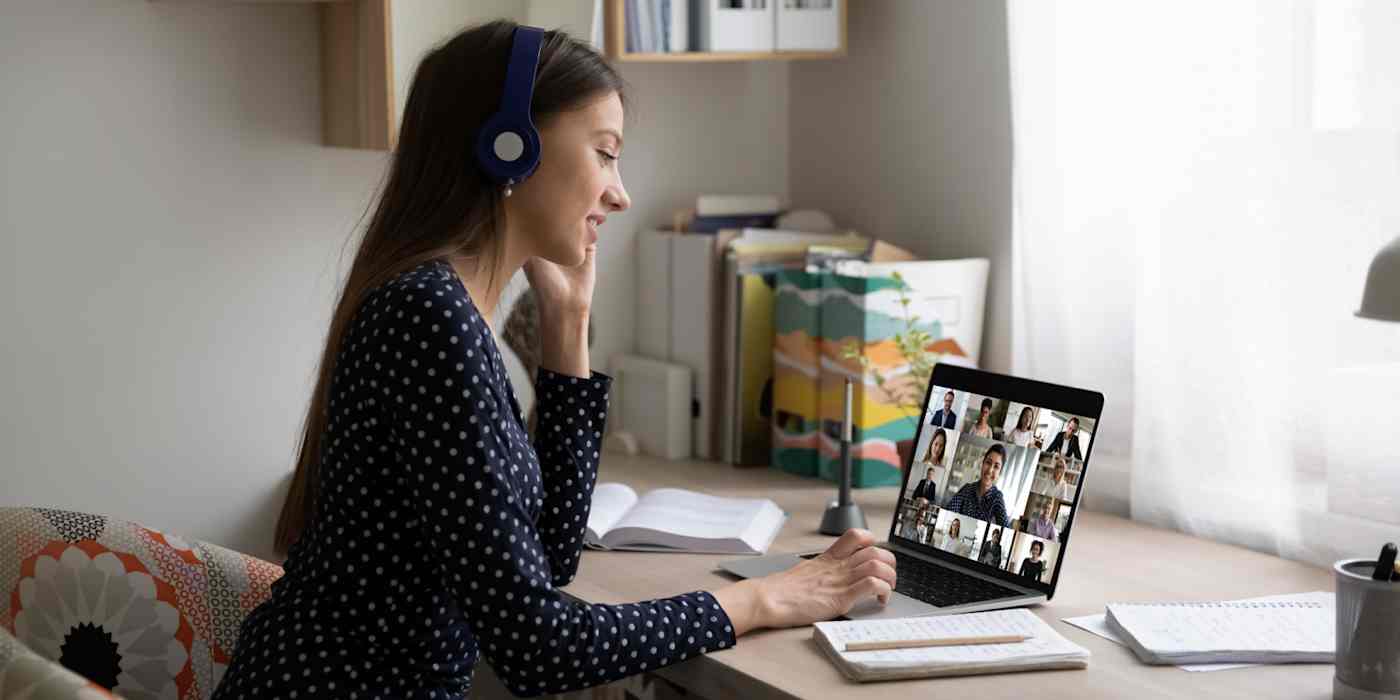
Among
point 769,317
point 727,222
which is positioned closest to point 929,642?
point 769,317

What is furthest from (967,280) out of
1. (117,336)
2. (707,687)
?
(117,336)

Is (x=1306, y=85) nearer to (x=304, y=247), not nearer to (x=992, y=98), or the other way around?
(x=992, y=98)

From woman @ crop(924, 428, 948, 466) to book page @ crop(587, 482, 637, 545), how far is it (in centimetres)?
40

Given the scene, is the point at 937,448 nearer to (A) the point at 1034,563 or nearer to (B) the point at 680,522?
(A) the point at 1034,563

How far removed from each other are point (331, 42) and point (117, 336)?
0.49 metres

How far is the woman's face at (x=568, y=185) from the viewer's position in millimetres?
1382

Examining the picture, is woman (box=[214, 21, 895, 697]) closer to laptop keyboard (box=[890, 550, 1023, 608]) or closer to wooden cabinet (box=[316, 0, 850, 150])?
laptop keyboard (box=[890, 550, 1023, 608])

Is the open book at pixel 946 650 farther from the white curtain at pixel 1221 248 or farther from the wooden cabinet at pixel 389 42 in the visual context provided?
the wooden cabinet at pixel 389 42

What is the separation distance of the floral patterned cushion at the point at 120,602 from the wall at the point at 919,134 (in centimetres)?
118

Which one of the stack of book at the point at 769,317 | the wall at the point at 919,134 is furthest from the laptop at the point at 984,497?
the wall at the point at 919,134

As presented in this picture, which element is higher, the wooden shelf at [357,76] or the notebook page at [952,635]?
the wooden shelf at [357,76]

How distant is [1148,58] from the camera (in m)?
1.88

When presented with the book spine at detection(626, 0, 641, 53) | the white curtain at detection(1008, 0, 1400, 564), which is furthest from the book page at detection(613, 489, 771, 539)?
the book spine at detection(626, 0, 641, 53)

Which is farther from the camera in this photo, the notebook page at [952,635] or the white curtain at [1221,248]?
the white curtain at [1221,248]
